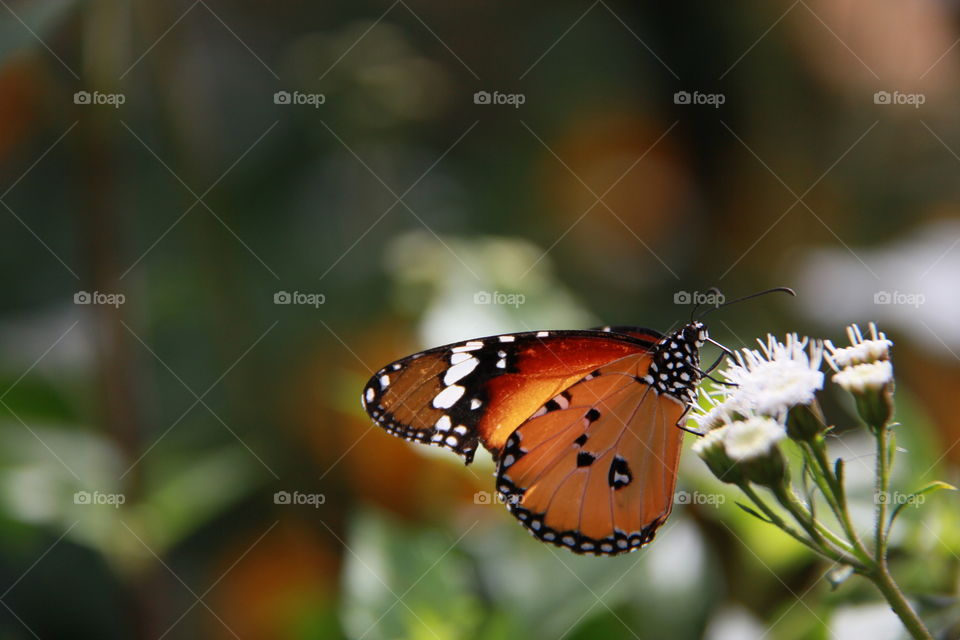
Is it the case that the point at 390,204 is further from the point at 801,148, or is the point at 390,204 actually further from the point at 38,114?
the point at 801,148

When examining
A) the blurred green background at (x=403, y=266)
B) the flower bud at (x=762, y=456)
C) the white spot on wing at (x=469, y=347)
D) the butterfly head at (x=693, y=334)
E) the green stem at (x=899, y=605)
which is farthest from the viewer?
the blurred green background at (x=403, y=266)

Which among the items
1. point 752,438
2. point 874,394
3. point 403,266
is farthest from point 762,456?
point 403,266

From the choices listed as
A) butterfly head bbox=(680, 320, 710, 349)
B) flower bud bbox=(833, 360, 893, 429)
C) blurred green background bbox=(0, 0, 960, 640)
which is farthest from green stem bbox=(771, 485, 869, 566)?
butterfly head bbox=(680, 320, 710, 349)

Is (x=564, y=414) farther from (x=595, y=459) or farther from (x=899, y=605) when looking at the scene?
(x=899, y=605)

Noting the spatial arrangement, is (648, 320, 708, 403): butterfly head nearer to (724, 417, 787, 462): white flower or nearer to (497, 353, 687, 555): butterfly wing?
(497, 353, 687, 555): butterfly wing

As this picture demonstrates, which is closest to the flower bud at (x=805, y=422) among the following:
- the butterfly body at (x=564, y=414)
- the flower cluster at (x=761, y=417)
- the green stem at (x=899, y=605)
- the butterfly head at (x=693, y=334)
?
the flower cluster at (x=761, y=417)

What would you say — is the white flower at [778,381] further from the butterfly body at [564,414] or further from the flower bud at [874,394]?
the butterfly body at [564,414]
